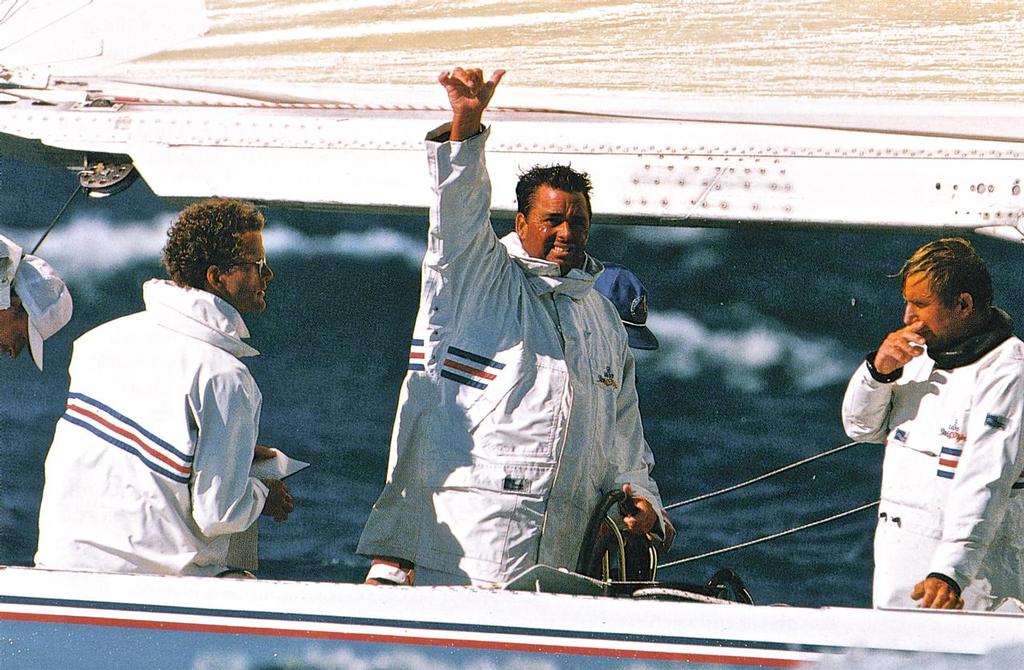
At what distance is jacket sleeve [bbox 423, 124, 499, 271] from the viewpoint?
206cm

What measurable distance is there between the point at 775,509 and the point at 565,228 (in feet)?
5.60

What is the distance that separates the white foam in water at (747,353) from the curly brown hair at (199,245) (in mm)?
1933

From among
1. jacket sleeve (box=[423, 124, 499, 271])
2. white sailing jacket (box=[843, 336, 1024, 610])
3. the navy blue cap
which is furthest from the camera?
the navy blue cap

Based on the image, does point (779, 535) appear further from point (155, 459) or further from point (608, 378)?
point (155, 459)

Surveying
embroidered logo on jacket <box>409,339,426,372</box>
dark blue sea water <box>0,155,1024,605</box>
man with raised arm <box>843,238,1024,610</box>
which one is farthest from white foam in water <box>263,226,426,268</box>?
man with raised arm <box>843,238,1024,610</box>

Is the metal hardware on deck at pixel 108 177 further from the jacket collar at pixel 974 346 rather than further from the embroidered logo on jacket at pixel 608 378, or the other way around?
the jacket collar at pixel 974 346

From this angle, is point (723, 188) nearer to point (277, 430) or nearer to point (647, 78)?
point (647, 78)

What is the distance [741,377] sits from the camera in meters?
3.82

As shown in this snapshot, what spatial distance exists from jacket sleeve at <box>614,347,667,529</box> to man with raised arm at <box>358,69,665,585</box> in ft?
0.26

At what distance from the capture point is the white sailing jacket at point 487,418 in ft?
7.15

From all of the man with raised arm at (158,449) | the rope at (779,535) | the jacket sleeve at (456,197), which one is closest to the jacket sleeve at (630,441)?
the jacket sleeve at (456,197)

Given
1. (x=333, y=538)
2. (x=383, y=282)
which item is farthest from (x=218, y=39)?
(x=333, y=538)

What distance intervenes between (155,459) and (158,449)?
0.02 metres

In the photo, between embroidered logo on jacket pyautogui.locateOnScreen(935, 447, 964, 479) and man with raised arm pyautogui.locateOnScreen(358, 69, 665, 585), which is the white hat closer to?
man with raised arm pyautogui.locateOnScreen(358, 69, 665, 585)
